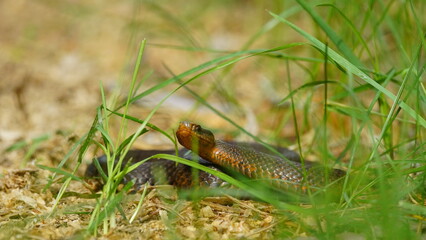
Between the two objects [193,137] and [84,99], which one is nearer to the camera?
[193,137]

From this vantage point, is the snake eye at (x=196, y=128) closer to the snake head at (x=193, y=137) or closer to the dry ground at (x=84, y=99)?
the snake head at (x=193, y=137)

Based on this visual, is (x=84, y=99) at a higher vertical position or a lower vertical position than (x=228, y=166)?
lower

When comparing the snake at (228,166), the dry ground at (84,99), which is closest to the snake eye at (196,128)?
the snake at (228,166)

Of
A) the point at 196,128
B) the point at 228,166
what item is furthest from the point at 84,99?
the point at 228,166

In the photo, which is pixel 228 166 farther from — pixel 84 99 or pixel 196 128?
pixel 84 99

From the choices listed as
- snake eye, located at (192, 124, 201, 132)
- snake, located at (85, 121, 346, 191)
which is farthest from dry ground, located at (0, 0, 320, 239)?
snake eye, located at (192, 124, 201, 132)

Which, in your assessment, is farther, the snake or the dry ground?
the snake

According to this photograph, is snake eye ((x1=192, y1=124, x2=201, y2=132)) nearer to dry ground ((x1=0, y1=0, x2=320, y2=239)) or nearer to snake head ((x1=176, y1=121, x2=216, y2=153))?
snake head ((x1=176, y1=121, x2=216, y2=153))

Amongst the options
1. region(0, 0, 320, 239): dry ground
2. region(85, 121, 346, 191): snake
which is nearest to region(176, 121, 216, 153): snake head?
region(85, 121, 346, 191): snake

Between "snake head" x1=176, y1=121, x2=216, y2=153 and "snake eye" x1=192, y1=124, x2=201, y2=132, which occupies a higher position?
"snake eye" x1=192, y1=124, x2=201, y2=132
